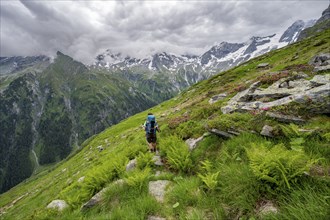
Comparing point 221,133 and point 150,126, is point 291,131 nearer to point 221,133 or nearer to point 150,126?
point 221,133

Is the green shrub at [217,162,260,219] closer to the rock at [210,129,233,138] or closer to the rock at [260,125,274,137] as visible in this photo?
the rock at [260,125,274,137]

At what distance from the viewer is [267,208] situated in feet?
18.6

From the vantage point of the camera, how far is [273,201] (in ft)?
19.1

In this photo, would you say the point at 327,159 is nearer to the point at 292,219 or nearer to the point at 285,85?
the point at 292,219

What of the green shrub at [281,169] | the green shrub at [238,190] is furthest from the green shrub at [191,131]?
the green shrub at [281,169]

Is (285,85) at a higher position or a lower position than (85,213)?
higher

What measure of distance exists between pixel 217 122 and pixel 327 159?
522 cm

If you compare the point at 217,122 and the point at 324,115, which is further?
the point at 217,122

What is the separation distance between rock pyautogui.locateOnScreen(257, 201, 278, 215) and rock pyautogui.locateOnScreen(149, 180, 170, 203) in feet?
11.6

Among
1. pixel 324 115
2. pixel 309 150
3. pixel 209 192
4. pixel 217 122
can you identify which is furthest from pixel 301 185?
pixel 217 122

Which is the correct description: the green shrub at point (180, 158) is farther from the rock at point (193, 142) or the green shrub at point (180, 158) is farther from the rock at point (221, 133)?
the rock at point (221, 133)

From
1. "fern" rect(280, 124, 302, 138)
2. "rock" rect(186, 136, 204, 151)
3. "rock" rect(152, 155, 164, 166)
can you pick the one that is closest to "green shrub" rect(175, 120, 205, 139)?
"rock" rect(186, 136, 204, 151)

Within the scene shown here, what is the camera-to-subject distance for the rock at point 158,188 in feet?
27.2

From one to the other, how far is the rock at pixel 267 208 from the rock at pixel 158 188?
11.6 feet
